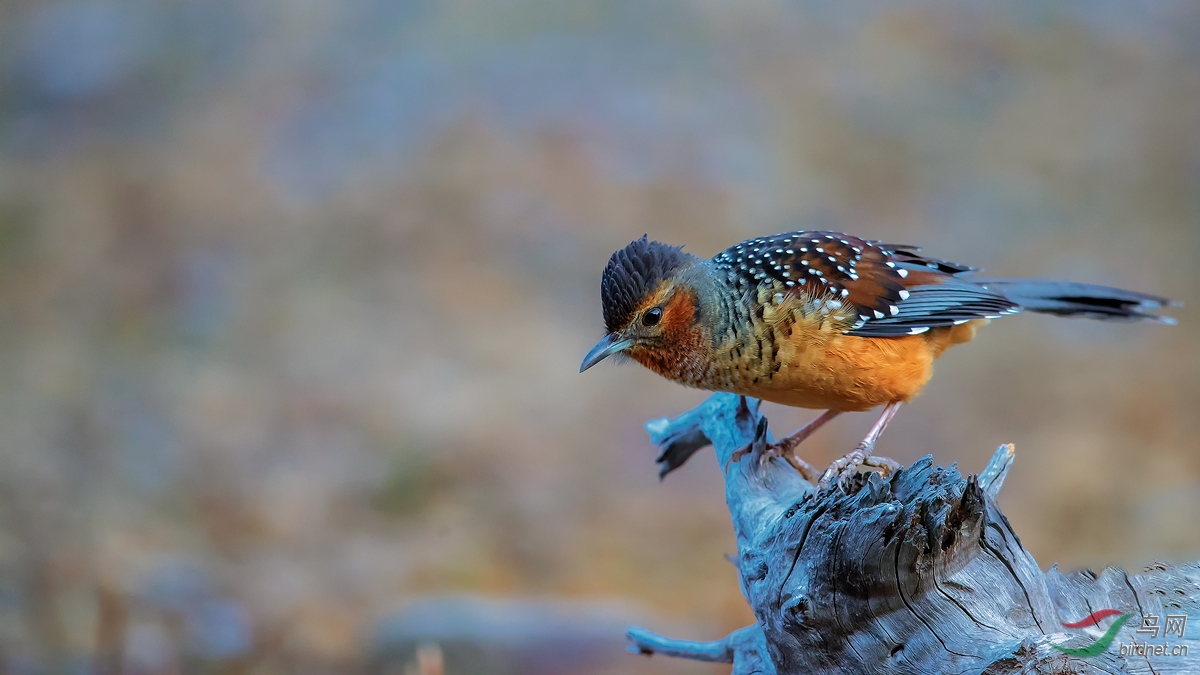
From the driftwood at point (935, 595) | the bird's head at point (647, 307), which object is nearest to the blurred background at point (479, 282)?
the bird's head at point (647, 307)

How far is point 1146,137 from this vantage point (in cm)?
894

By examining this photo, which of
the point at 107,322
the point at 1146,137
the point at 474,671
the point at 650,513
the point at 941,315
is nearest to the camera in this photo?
the point at 941,315

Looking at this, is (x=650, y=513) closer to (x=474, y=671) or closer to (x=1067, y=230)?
(x=474, y=671)

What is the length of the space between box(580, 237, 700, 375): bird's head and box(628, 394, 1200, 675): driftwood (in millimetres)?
869

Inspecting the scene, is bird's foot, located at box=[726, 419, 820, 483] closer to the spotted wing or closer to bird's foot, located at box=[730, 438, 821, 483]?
bird's foot, located at box=[730, 438, 821, 483]

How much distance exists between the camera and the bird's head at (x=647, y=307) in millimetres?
3482

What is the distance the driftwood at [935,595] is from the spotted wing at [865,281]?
0.95 meters

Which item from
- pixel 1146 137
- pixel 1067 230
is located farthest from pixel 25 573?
pixel 1146 137

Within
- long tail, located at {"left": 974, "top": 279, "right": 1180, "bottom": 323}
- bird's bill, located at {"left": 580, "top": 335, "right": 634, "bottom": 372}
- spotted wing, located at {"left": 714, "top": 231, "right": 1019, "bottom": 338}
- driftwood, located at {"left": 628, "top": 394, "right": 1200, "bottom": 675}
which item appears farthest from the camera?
long tail, located at {"left": 974, "top": 279, "right": 1180, "bottom": 323}

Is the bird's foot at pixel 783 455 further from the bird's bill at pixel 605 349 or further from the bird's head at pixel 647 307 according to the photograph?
the bird's bill at pixel 605 349

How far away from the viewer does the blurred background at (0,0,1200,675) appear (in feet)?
22.4

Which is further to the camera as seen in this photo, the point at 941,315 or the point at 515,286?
the point at 515,286

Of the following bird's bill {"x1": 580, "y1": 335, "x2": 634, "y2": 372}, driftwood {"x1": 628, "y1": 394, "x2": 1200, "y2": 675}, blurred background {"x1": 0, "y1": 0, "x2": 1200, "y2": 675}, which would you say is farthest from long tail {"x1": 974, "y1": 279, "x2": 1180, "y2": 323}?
blurred background {"x1": 0, "y1": 0, "x2": 1200, "y2": 675}

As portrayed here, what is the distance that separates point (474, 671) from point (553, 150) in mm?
5051
